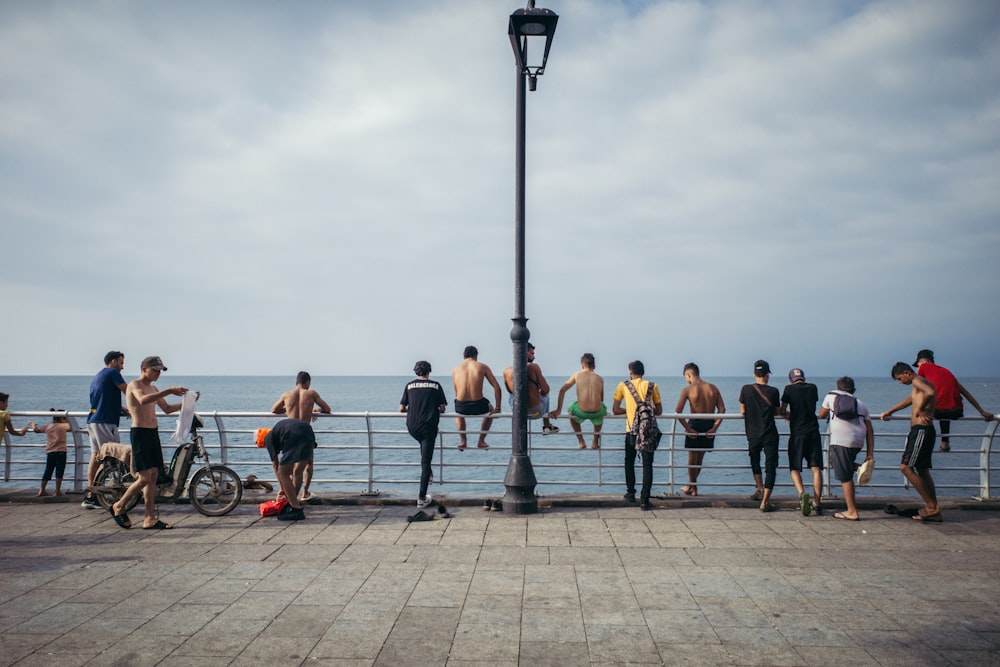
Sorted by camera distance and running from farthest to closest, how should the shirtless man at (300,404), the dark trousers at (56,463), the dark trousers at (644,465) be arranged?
the dark trousers at (56,463) < the shirtless man at (300,404) < the dark trousers at (644,465)

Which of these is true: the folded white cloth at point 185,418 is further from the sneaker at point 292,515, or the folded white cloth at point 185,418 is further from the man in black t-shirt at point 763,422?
the man in black t-shirt at point 763,422

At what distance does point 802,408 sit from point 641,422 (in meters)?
2.08

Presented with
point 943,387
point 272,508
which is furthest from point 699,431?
point 272,508

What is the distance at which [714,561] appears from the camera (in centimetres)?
665

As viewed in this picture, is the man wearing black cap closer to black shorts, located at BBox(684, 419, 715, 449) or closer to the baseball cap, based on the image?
black shorts, located at BBox(684, 419, 715, 449)

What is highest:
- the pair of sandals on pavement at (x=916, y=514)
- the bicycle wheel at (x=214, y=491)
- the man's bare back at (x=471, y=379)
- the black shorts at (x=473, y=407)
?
the man's bare back at (x=471, y=379)

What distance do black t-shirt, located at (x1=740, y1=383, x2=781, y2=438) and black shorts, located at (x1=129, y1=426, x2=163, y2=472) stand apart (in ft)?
24.5

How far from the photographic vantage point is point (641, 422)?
905 centimetres

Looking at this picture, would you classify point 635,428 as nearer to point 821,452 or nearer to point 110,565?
point 821,452

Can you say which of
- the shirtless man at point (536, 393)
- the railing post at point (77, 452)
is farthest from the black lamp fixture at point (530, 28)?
the railing post at point (77, 452)

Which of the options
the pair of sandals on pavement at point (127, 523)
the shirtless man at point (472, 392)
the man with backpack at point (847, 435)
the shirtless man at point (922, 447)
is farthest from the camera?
the shirtless man at point (472, 392)

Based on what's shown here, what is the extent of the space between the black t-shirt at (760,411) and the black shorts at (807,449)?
0.28 metres

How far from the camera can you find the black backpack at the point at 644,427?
8.94m

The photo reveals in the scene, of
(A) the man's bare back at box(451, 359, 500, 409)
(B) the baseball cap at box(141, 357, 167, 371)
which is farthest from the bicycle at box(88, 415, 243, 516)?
(A) the man's bare back at box(451, 359, 500, 409)
